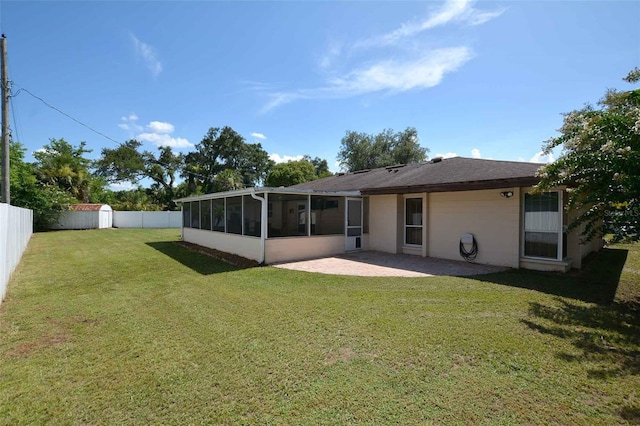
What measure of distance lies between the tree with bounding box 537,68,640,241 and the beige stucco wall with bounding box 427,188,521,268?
2.76m

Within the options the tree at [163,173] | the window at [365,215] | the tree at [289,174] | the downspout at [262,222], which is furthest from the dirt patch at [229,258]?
the tree at [163,173]

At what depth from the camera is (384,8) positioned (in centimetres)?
996

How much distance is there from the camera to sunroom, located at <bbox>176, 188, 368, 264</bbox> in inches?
396

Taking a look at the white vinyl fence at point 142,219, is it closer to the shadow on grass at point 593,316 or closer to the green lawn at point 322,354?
the green lawn at point 322,354

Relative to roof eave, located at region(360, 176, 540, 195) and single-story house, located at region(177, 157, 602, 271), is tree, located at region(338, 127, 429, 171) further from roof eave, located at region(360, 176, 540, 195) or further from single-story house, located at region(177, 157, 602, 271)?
roof eave, located at region(360, 176, 540, 195)

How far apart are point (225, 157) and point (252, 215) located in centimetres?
3294

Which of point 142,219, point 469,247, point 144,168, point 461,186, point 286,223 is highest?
point 144,168

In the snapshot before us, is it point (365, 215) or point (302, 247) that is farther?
point (365, 215)

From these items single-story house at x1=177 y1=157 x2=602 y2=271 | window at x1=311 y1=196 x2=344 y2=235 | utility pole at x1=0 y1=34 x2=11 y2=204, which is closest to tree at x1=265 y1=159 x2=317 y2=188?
single-story house at x1=177 y1=157 x2=602 y2=271

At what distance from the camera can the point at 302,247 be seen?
35.6 ft

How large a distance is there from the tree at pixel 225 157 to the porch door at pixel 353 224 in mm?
28528

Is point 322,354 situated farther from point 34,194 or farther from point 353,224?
point 34,194

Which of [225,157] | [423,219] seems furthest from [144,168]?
[423,219]

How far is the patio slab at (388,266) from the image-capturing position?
8.41 metres
